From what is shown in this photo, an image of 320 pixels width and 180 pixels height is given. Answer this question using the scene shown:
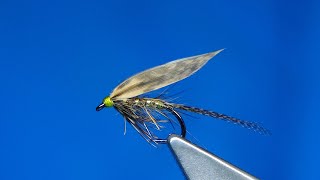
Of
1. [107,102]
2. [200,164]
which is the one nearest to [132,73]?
[107,102]

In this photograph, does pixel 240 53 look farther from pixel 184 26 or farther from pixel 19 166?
pixel 19 166

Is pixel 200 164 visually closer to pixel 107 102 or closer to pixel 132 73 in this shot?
pixel 107 102

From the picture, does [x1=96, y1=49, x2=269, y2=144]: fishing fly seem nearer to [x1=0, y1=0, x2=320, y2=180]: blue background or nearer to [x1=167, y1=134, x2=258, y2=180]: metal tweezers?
[x1=167, y1=134, x2=258, y2=180]: metal tweezers

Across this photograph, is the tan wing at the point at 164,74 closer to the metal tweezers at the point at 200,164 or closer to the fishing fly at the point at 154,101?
the fishing fly at the point at 154,101

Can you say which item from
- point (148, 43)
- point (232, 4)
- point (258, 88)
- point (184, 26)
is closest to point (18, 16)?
point (148, 43)

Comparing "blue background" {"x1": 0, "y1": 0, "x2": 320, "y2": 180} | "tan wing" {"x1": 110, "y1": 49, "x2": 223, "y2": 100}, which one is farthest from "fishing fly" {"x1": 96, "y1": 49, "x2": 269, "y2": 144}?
"blue background" {"x1": 0, "y1": 0, "x2": 320, "y2": 180}
